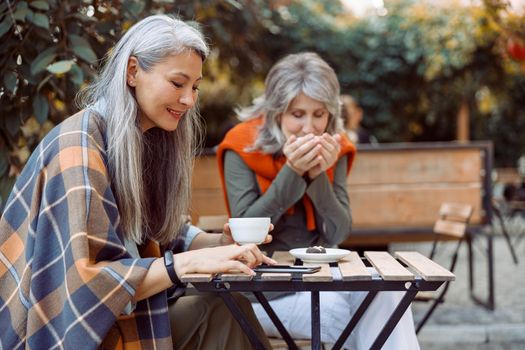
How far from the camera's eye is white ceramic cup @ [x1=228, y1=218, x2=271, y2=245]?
2107mm

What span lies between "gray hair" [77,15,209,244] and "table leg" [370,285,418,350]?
0.75 meters

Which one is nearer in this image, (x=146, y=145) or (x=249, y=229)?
(x=249, y=229)

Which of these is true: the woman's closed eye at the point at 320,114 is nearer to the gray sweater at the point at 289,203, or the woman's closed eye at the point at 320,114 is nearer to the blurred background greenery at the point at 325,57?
the gray sweater at the point at 289,203

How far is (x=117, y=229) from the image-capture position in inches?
76.5

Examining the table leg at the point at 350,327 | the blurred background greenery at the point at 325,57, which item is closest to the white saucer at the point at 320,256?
the table leg at the point at 350,327

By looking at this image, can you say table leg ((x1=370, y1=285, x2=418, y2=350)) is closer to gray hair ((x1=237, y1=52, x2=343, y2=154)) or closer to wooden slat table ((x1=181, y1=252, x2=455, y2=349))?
wooden slat table ((x1=181, y1=252, x2=455, y2=349))

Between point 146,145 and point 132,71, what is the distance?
0.28 metres

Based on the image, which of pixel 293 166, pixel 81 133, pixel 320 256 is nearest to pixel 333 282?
pixel 320 256

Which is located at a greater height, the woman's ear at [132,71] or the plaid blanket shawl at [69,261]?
the woman's ear at [132,71]

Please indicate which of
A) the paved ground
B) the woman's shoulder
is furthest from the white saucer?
the paved ground

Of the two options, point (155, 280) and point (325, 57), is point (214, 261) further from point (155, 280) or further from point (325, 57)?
point (325, 57)

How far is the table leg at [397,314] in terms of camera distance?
1910mm

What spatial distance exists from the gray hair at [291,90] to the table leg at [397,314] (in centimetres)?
116

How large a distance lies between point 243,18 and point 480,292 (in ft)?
10.2
